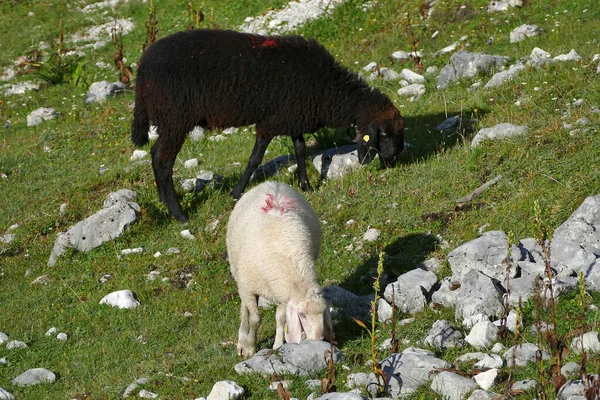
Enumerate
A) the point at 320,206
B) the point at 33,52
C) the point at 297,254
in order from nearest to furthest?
the point at 297,254
the point at 320,206
the point at 33,52

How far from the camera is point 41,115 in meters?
15.7

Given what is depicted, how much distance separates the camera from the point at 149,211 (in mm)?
11016

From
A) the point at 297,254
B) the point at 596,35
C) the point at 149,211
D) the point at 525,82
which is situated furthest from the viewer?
the point at 596,35

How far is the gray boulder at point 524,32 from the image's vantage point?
46.6 ft

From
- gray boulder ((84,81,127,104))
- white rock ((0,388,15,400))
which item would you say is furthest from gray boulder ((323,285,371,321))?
gray boulder ((84,81,127,104))

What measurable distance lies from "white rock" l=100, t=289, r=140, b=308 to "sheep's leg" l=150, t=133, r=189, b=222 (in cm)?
217

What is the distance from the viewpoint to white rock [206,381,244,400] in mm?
5922

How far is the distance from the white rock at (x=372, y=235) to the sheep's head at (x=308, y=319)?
250cm

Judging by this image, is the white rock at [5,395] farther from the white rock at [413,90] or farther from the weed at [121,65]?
the weed at [121,65]

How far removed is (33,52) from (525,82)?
1090cm

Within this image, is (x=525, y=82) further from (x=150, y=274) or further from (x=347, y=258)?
(x=150, y=274)

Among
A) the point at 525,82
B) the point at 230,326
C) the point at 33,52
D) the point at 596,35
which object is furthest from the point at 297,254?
the point at 33,52

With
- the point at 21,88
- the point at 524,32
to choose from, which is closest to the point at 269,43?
the point at 524,32

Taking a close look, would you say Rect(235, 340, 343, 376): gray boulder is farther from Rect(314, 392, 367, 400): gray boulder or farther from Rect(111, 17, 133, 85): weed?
Rect(111, 17, 133, 85): weed
